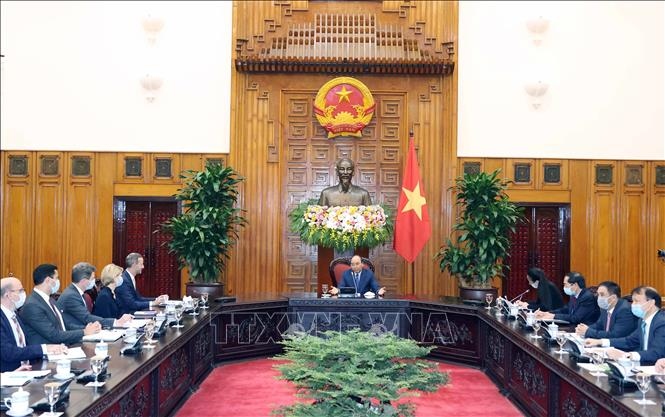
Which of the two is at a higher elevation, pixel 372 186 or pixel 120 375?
pixel 372 186

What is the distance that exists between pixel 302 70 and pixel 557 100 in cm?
375

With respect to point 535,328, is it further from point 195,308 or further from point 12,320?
point 12,320

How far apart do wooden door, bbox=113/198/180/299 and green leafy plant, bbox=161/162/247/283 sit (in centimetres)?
189

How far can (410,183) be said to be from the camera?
356 inches

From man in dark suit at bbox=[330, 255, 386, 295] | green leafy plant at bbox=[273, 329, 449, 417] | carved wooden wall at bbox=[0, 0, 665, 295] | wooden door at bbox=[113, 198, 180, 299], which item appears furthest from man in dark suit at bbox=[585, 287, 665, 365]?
wooden door at bbox=[113, 198, 180, 299]

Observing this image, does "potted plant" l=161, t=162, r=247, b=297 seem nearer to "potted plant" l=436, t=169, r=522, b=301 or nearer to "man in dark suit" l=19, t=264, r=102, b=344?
"potted plant" l=436, t=169, r=522, b=301

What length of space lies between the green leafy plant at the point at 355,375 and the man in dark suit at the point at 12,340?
174cm

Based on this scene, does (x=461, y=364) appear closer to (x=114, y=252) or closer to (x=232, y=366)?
(x=232, y=366)

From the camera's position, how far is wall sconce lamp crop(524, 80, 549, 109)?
392 inches

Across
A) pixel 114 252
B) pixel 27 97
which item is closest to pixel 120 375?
pixel 114 252

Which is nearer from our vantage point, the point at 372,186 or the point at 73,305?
the point at 73,305

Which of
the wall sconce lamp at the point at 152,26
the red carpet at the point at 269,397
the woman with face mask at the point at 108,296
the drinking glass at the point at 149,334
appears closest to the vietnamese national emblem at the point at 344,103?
the wall sconce lamp at the point at 152,26

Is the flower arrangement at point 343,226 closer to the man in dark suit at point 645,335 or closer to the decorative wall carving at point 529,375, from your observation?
the decorative wall carving at point 529,375

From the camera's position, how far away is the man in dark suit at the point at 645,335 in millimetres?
4410
